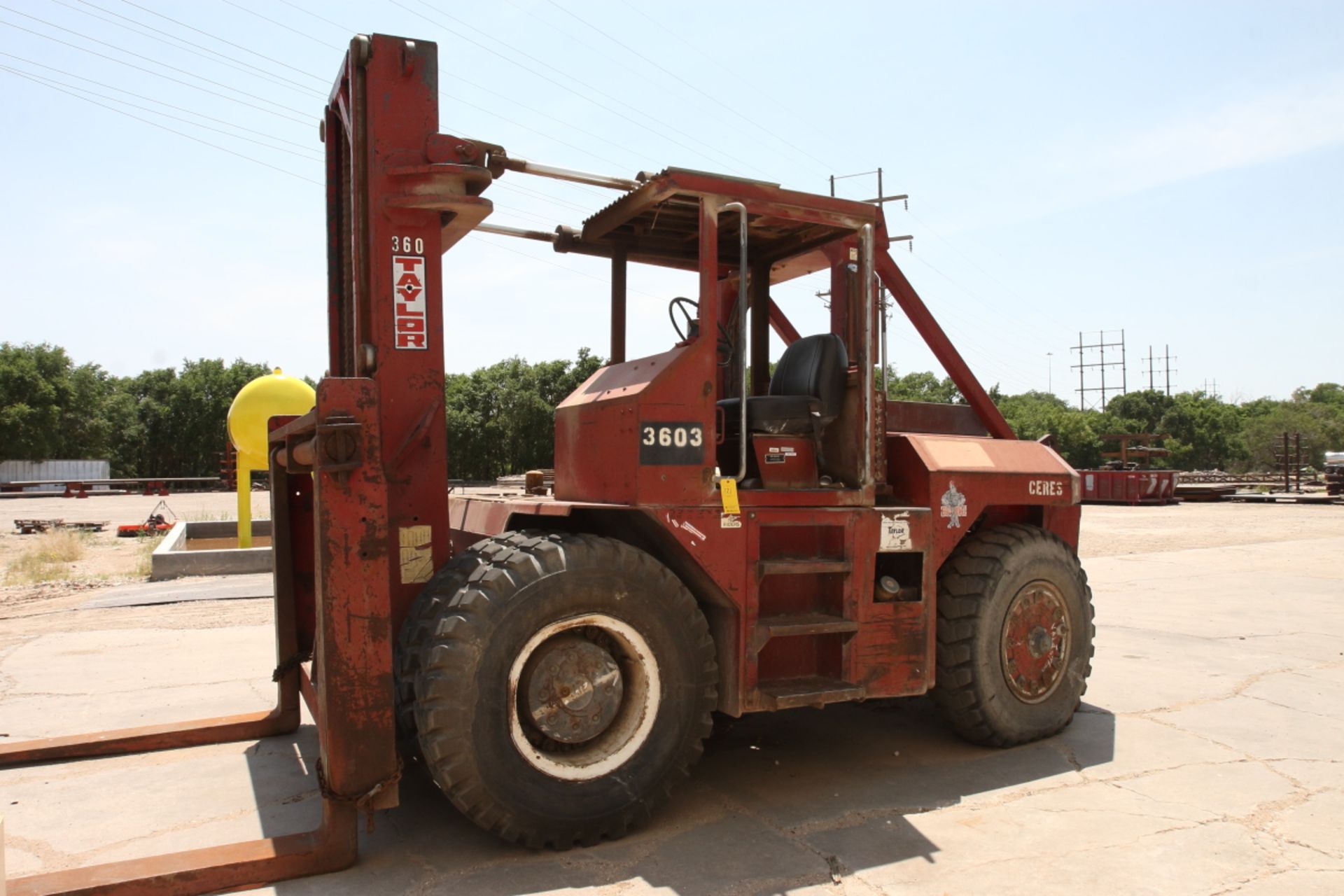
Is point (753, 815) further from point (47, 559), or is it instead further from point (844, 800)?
point (47, 559)

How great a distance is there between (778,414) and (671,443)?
75 centimetres

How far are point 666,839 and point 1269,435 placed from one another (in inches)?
3125

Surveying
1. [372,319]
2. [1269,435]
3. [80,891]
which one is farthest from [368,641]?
[1269,435]

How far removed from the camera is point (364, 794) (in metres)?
3.64

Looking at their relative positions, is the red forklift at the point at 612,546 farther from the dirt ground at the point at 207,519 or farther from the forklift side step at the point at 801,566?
the dirt ground at the point at 207,519

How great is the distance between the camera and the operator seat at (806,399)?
4793 millimetres

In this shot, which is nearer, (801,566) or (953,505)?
(801,566)

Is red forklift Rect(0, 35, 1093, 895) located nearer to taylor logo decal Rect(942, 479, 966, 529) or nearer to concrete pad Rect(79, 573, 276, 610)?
taylor logo decal Rect(942, 479, 966, 529)

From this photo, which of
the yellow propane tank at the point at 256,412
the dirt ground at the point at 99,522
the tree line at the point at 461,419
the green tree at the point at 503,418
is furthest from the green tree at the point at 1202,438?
the yellow propane tank at the point at 256,412

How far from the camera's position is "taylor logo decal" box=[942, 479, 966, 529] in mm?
5227

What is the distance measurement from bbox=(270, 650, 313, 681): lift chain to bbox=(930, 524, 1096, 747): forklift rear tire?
358 cm

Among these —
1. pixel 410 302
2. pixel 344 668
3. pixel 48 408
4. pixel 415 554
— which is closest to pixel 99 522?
pixel 415 554

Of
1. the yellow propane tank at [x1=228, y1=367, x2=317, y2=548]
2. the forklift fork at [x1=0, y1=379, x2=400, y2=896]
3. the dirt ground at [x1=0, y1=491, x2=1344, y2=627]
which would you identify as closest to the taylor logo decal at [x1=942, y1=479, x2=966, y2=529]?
the forklift fork at [x1=0, y1=379, x2=400, y2=896]

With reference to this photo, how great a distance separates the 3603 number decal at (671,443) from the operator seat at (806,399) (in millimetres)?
444
